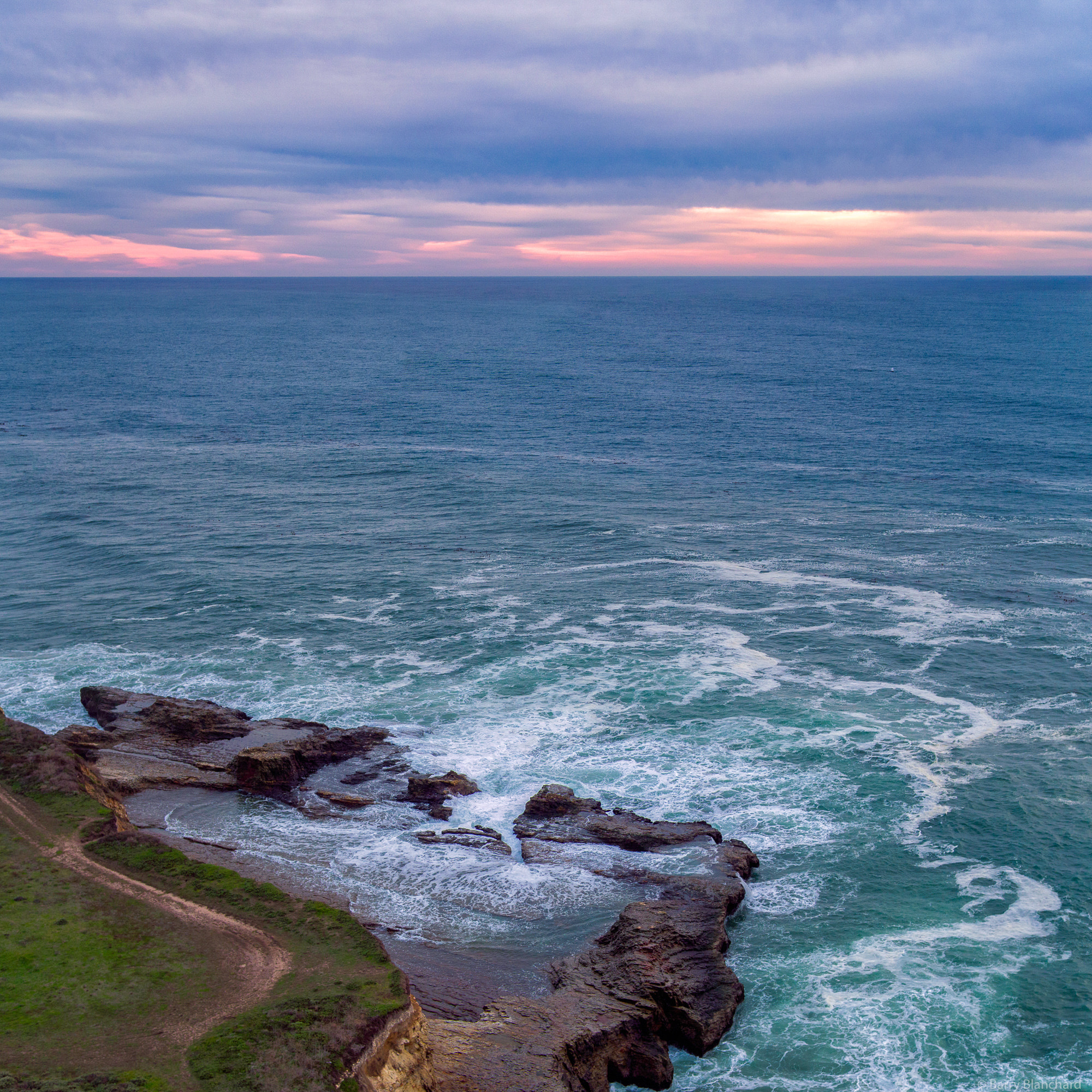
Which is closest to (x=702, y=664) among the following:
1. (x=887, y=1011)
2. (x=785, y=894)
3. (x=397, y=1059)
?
(x=785, y=894)

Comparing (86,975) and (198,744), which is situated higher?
(86,975)

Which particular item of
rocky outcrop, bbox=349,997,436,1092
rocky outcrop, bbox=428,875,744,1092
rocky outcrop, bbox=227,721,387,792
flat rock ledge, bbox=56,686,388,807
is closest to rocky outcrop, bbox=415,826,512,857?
flat rock ledge, bbox=56,686,388,807

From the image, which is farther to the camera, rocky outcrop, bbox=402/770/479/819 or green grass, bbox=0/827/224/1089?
rocky outcrop, bbox=402/770/479/819

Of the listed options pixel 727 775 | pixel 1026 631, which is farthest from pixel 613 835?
pixel 1026 631

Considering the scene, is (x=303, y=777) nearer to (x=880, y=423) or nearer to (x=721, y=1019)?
(x=721, y=1019)

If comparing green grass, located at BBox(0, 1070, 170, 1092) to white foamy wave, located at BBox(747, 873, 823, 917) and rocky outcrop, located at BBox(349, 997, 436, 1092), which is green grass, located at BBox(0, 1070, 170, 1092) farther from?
white foamy wave, located at BBox(747, 873, 823, 917)

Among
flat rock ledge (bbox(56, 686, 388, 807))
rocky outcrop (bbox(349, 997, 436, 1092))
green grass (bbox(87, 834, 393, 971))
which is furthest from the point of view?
flat rock ledge (bbox(56, 686, 388, 807))

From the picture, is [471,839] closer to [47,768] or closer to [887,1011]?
[887,1011]
